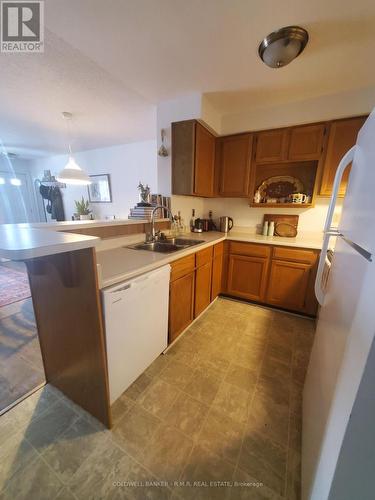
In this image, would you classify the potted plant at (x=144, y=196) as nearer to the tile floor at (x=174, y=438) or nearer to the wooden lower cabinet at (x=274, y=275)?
the wooden lower cabinet at (x=274, y=275)

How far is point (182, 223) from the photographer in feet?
8.47

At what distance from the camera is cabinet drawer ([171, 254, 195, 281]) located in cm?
161

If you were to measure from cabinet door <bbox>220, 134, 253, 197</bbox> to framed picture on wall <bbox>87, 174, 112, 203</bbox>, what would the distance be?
8.94 feet

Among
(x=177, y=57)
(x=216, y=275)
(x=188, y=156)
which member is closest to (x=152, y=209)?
(x=188, y=156)

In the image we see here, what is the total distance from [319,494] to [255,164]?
2.65 m

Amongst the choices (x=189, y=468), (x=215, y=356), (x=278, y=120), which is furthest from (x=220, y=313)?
(x=278, y=120)

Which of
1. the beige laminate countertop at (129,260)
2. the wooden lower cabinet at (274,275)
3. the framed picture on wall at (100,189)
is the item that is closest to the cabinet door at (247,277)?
the wooden lower cabinet at (274,275)

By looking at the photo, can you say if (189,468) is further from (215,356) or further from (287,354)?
(287,354)

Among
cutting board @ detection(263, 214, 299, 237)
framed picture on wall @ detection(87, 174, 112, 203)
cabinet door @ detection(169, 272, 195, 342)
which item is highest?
framed picture on wall @ detection(87, 174, 112, 203)

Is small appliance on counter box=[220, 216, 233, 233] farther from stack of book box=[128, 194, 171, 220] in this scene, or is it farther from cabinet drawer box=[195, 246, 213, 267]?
stack of book box=[128, 194, 171, 220]

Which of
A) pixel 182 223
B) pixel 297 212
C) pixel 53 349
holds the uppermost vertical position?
pixel 297 212

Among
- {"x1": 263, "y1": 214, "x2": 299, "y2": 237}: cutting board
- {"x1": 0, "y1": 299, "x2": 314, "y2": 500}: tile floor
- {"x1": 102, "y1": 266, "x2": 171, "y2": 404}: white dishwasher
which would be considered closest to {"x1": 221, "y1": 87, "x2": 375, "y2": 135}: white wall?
{"x1": 263, "y1": 214, "x2": 299, "y2": 237}: cutting board

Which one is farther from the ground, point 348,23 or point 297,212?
point 348,23

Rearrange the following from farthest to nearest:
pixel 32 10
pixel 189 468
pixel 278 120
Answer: pixel 278 120
pixel 32 10
pixel 189 468
